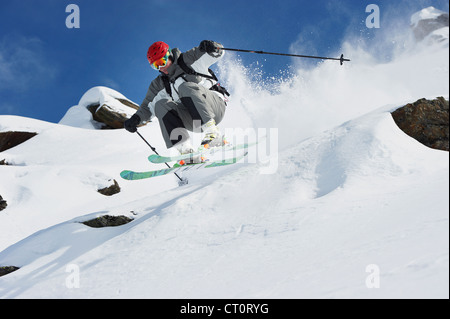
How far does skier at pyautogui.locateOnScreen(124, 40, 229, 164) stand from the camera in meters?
5.16

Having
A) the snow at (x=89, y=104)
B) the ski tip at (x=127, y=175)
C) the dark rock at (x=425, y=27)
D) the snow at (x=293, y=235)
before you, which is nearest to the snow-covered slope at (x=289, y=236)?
the snow at (x=293, y=235)

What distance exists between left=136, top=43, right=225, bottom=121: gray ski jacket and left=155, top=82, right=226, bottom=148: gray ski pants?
163mm

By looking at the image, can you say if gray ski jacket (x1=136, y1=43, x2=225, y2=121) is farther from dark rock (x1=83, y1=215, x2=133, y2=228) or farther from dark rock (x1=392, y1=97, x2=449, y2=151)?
dark rock (x1=392, y1=97, x2=449, y2=151)

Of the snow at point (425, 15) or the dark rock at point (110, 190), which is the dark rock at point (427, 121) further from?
the dark rock at point (110, 190)

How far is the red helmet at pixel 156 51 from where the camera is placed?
5.16 metres

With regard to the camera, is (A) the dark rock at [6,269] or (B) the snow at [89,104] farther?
(B) the snow at [89,104]

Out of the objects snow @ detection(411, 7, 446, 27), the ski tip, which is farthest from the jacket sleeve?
snow @ detection(411, 7, 446, 27)

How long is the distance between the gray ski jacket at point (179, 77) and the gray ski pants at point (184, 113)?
0.16 metres

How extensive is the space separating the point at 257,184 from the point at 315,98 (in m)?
5.85


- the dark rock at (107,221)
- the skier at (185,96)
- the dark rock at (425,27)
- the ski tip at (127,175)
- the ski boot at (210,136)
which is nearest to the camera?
the dark rock at (425,27)

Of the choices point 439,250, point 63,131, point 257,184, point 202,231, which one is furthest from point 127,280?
point 63,131

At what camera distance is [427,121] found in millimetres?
4828

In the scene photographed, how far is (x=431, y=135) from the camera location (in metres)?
4.70
